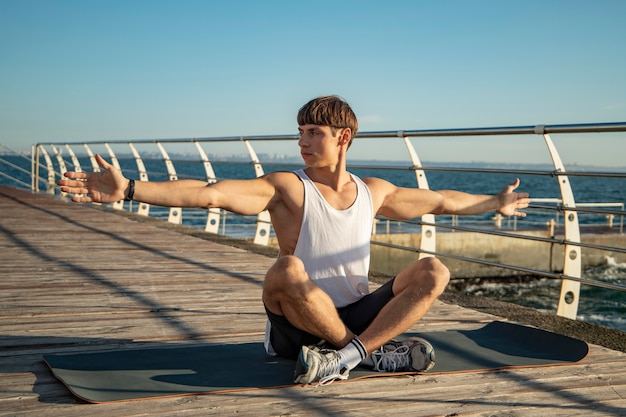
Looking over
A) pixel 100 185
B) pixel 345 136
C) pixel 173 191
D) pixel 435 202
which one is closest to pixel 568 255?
pixel 435 202

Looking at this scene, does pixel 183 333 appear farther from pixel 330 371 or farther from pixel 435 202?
pixel 435 202

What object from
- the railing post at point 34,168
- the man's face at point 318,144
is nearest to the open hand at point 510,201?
the man's face at point 318,144

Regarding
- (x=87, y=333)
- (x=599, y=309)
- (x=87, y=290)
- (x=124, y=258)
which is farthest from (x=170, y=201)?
(x=599, y=309)

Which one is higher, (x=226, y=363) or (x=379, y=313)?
(x=379, y=313)

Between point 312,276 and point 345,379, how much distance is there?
1.19 ft

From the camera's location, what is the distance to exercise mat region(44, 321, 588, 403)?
227cm

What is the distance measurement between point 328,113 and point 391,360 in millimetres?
893

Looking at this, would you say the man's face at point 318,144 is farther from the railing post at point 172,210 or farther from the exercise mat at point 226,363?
the railing post at point 172,210

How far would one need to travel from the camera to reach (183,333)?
3133 millimetres

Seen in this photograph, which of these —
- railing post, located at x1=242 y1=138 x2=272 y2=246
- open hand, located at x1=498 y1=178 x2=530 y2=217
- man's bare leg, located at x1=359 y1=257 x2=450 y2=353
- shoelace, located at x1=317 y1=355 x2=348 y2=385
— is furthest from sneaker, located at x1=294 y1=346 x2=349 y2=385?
railing post, located at x1=242 y1=138 x2=272 y2=246

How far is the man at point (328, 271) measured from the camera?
2.35 meters

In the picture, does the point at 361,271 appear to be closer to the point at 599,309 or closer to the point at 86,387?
the point at 86,387

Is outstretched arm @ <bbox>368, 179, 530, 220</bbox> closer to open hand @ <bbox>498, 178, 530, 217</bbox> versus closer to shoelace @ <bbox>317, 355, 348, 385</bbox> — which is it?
open hand @ <bbox>498, 178, 530, 217</bbox>

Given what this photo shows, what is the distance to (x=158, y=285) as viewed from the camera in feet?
14.2
